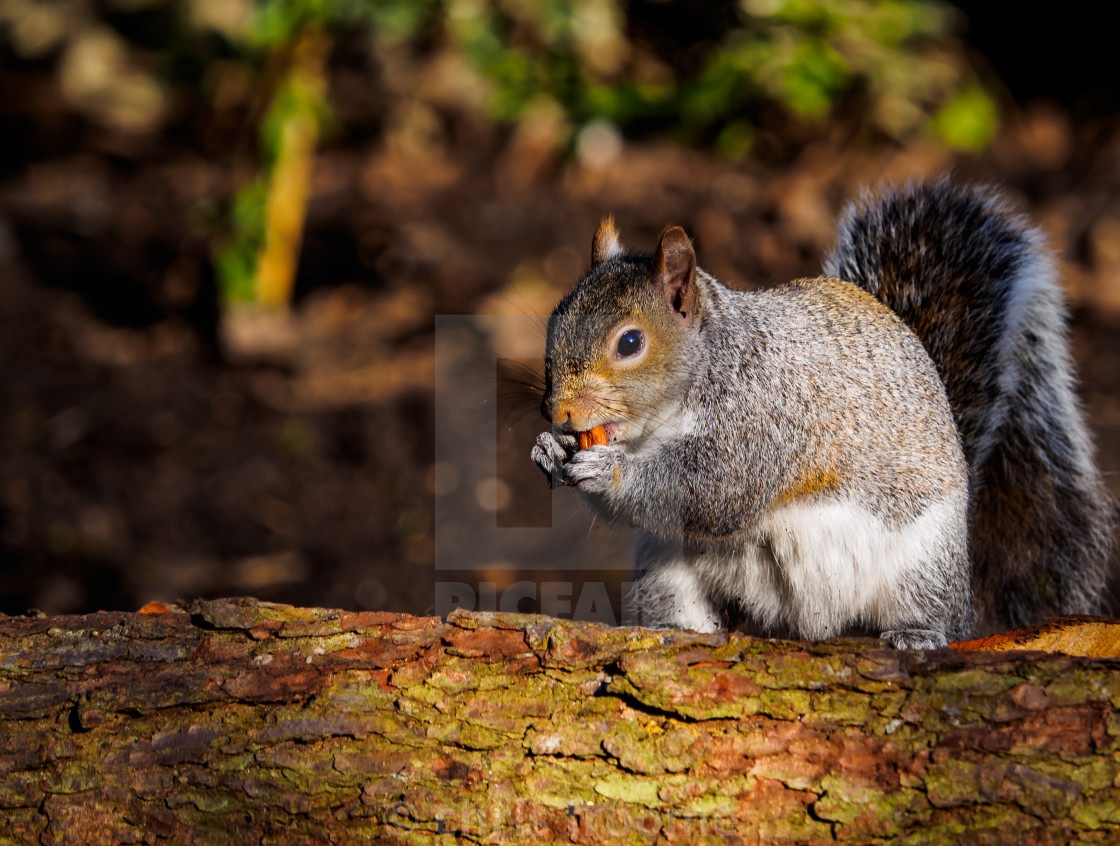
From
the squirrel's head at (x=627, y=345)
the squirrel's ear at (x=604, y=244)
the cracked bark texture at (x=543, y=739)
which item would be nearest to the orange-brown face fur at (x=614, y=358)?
the squirrel's head at (x=627, y=345)

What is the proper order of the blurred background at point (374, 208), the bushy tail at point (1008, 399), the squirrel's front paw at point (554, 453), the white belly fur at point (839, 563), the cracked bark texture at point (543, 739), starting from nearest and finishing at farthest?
the cracked bark texture at point (543, 739) → the white belly fur at point (839, 563) → the squirrel's front paw at point (554, 453) → the bushy tail at point (1008, 399) → the blurred background at point (374, 208)

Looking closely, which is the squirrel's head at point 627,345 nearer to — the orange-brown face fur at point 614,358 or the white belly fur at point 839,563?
the orange-brown face fur at point 614,358

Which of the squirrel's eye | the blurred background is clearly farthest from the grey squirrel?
the blurred background

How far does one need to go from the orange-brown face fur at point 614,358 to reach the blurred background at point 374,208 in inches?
18.3

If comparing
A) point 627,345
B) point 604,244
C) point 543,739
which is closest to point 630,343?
point 627,345

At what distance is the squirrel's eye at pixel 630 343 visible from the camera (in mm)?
1531

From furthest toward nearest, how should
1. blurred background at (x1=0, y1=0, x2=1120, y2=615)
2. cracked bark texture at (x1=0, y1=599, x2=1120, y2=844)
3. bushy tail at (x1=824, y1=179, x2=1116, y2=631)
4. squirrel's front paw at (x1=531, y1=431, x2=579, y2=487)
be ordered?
blurred background at (x1=0, y1=0, x2=1120, y2=615)
bushy tail at (x1=824, y1=179, x2=1116, y2=631)
squirrel's front paw at (x1=531, y1=431, x2=579, y2=487)
cracked bark texture at (x1=0, y1=599, x2=1120, y2=844)

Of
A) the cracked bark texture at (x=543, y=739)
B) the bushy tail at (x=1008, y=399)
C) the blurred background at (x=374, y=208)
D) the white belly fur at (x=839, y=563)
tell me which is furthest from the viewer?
the blurred background at (x=374, y=208)

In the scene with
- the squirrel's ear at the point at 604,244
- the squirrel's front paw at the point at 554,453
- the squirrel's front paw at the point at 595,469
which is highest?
the squirrel's ear at the point at 604,244

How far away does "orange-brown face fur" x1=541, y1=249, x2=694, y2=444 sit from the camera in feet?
4.97

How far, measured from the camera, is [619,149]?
4.27 meters

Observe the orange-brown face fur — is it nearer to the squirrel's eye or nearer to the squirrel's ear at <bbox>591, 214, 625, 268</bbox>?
the squirrel's eye

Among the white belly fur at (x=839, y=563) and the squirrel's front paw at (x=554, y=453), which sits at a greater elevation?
the squirrel's front paw at (x=554, y=453)

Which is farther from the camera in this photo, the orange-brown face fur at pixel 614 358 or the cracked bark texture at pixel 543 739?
the orange-brown face fur at pixel 614 358
